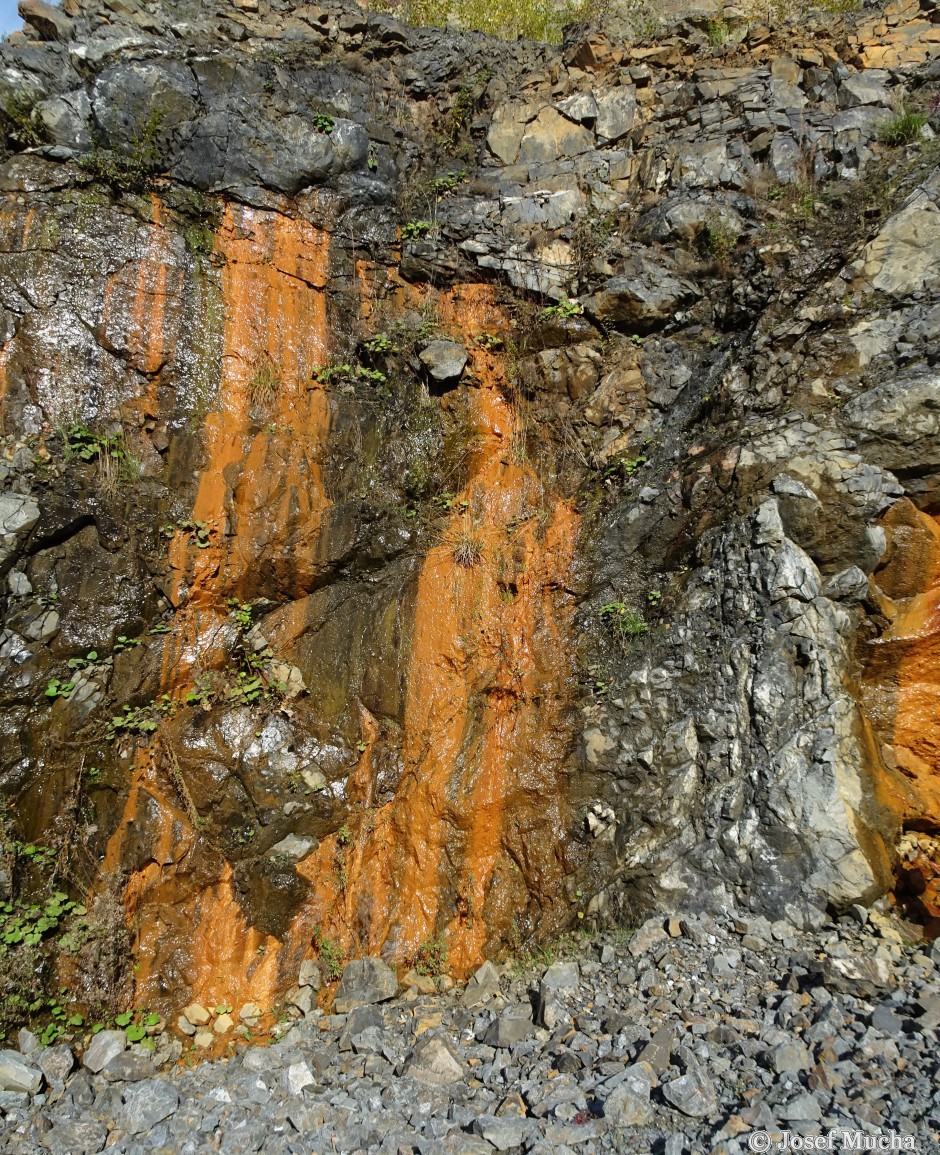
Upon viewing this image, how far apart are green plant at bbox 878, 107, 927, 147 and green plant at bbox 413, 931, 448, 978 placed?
8163 millimetres

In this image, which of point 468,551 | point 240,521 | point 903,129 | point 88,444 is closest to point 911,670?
point 468,551

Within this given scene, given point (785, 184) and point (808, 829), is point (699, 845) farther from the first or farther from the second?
point (785, 184)

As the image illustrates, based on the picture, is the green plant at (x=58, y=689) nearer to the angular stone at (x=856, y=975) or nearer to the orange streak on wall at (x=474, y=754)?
the orange streak on wall at (x=474, y=754)

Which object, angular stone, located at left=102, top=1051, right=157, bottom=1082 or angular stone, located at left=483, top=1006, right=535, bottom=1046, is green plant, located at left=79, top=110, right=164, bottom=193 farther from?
angular stone, located at left=483, top=1006, right=535, bottom=1046

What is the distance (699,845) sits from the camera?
4.74 m

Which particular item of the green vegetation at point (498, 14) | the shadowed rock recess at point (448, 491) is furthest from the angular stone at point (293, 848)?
the green vegetation at point (498, 14)

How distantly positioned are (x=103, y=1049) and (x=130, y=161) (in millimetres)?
7206

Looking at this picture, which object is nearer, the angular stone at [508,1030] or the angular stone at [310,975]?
the angular stone at [508,1030]

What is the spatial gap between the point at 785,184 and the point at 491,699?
5938 mm

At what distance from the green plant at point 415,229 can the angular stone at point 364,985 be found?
6.65 meters

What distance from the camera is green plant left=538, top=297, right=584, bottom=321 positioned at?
7.06 m

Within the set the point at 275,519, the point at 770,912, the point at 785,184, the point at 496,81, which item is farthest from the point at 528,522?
the point at 496,81

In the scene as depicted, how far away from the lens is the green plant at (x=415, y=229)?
7.33m

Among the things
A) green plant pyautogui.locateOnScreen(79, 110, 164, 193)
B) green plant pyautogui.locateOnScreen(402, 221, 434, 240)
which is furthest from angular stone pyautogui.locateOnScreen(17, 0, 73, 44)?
green plant pyautogui.locateOnScreen(402, 221, 434, 240)
